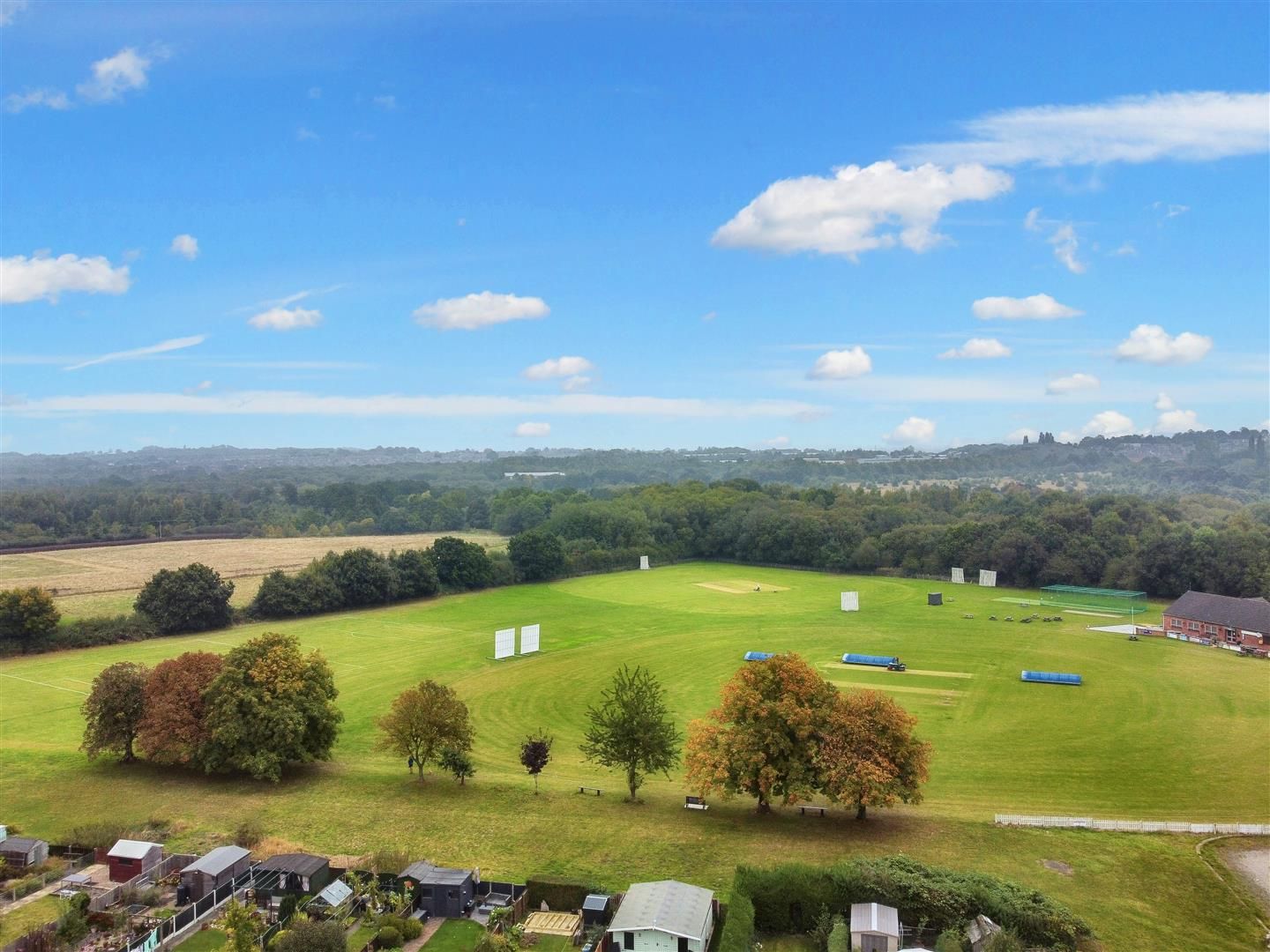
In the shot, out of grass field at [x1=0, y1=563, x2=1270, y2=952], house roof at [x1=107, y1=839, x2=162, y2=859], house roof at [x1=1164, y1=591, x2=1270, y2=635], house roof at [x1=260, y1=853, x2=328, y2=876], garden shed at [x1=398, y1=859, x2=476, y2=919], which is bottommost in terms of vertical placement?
grass field at [x1=0, y1=563, x2=1270, y2=952]

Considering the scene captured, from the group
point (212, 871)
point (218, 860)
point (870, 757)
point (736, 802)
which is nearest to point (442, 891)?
point (212, 871)

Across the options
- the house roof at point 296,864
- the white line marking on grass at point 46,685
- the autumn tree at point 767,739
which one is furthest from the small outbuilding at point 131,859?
the white line marking on grass at point 46,685

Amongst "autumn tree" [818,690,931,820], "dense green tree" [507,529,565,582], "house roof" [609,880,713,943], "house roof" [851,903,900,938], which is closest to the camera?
"house roof" [851,903,900,938]

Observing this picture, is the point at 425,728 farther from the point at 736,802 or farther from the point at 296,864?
the point at 736,802

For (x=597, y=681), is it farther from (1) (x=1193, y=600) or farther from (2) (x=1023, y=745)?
(1) (x=1193, y=600)

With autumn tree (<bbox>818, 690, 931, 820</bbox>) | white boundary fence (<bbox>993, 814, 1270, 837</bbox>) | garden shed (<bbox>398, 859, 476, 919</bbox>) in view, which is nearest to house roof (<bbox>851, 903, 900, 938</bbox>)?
autumn tree (<bbox>818, 690, 931, 820</bbox>)

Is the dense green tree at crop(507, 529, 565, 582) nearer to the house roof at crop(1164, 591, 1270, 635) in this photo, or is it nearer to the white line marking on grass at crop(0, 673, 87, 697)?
the white line marking on grass at crop(0, 673, 87, 697)
